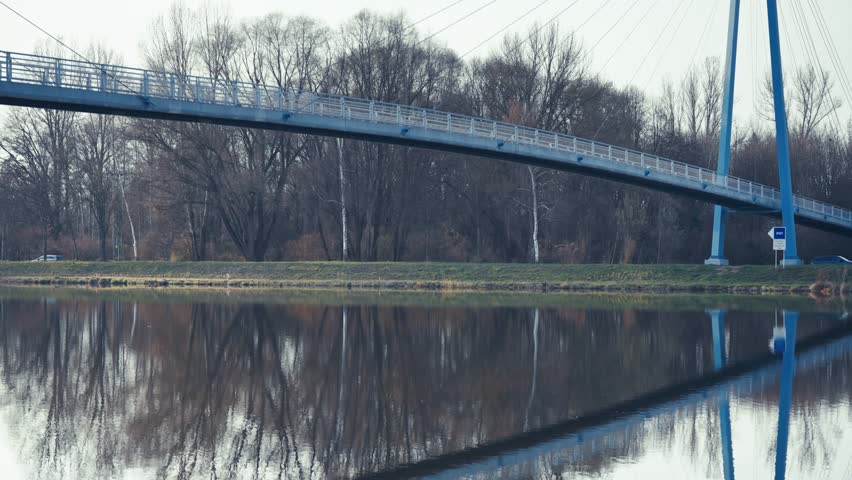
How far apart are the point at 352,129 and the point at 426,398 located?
22.6m

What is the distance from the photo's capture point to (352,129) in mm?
37438

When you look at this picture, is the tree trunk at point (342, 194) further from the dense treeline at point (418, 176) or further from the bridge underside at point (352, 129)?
the bridge underside at point (352, 129)

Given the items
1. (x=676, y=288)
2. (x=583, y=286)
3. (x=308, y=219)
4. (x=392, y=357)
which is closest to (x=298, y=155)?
(x=308, y=219)

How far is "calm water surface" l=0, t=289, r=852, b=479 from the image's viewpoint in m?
12.3

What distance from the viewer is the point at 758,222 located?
181ft

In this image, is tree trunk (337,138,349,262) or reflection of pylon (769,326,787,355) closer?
reflection of pylon (769,326,787,355)

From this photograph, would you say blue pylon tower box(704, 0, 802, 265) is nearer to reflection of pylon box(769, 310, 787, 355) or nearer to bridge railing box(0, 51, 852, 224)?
bridge railing box(0, 51, 852, 224)

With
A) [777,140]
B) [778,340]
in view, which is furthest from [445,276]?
[778,340]

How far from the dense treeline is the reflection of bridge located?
3087cm

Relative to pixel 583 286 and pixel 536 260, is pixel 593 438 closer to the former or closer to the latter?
pixel 583 286

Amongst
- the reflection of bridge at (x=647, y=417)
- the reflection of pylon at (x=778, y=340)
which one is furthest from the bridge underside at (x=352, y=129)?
the reflection of bridge at (x=647, y=417)

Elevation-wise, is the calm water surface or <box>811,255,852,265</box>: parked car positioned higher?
<box>811,255,852,265</box>: parked car

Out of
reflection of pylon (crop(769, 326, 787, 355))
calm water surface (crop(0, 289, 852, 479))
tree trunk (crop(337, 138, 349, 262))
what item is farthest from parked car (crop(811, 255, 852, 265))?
tree trunk (crop(337, 138, 349, 262))

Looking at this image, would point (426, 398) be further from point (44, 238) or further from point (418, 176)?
point (44, 238)
